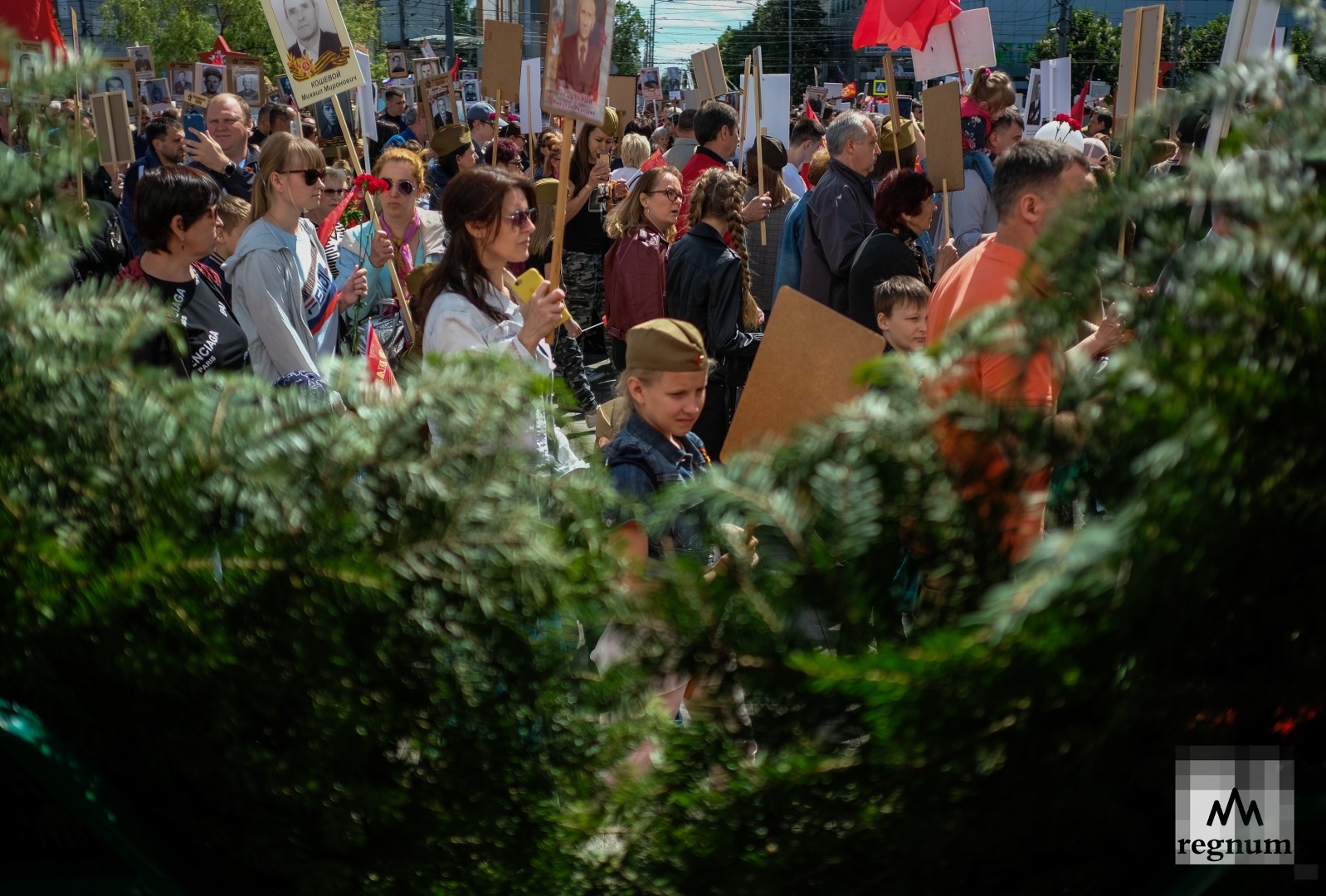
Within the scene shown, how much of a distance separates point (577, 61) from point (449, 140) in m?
6.91

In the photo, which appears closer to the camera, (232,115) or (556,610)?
(556,610)

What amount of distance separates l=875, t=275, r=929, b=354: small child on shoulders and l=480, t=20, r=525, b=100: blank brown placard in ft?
21.2

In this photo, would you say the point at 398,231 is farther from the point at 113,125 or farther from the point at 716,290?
the point at 113,125

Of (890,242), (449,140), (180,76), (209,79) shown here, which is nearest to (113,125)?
(449,140)

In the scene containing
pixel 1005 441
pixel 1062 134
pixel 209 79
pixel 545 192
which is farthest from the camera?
pixel 209 79

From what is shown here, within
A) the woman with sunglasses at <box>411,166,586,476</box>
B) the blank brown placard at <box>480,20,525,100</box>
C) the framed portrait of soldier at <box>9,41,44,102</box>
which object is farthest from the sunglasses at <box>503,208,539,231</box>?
the blank brown placard at <box>480,20,525,100</box>

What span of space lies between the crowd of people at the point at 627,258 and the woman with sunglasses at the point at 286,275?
0.03ft

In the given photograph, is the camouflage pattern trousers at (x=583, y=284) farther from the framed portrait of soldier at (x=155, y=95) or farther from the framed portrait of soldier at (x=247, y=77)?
the framed portrait of soldier at (x=247, y=77)

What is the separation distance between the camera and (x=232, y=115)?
366 inches

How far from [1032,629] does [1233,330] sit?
1.00 ft

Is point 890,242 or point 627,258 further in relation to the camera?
point 627,258

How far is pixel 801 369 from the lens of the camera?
3.27 m

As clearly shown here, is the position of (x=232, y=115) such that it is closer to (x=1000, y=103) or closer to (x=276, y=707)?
(x=1000, y=103)

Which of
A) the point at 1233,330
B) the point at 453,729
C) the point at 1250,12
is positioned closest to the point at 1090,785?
the point at 1233,330
